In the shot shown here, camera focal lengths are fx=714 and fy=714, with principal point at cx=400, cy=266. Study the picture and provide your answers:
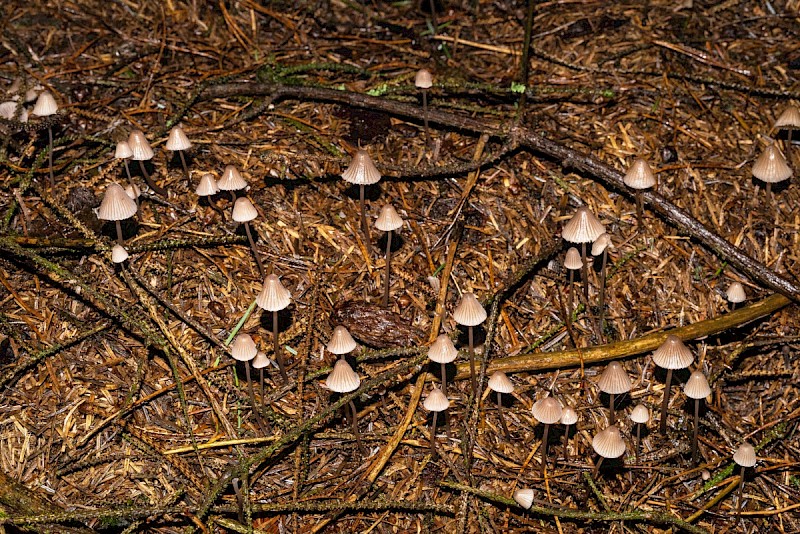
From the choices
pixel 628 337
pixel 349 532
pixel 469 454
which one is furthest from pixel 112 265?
pixel 628 337

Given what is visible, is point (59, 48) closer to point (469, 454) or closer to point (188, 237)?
point (188, 237)

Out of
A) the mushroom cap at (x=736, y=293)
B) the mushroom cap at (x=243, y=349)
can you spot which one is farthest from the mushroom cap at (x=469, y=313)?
the mushroom cap at (x=736, y=293)

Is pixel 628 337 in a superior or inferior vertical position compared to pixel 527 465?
superior

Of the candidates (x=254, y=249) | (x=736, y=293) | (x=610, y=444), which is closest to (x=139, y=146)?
(x=254, y=249)

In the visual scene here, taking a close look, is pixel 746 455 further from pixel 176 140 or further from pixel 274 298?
pixel 176 140

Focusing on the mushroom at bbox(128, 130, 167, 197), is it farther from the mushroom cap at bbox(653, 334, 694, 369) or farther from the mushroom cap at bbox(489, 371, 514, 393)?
the mushroom cap at bbox(653, 334, 694, 369)

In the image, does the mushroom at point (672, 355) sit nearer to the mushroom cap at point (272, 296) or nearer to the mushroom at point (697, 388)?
the mushroom at point (697, 388)
